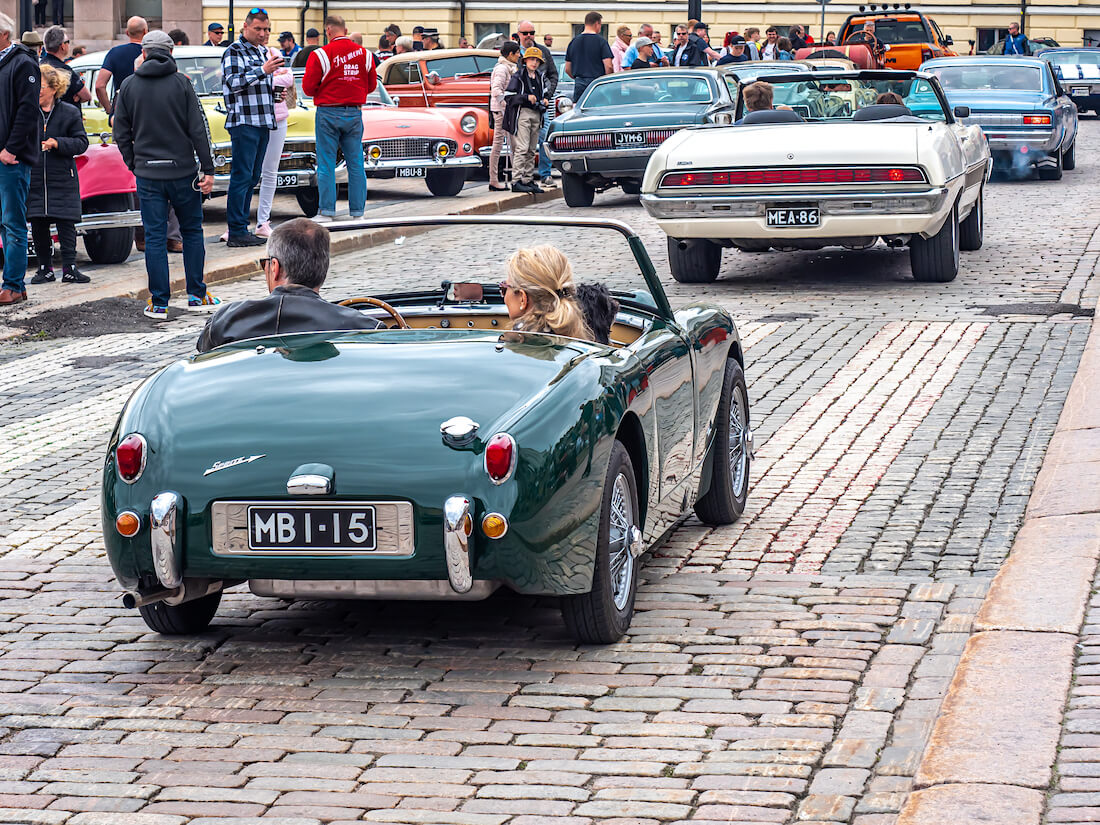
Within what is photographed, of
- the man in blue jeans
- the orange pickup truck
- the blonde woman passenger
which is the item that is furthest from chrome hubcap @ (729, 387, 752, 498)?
the orange pickup truck

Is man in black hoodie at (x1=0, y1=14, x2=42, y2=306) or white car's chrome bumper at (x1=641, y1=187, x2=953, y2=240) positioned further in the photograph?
white car's chrome bumper at (x1=641, y1=187, x2=953, y2=240)

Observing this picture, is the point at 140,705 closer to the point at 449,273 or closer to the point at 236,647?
the point at 236,647

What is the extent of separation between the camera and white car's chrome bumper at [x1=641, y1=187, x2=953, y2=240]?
12477 millimetres

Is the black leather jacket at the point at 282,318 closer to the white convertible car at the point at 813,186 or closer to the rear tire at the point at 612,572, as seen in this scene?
the rear tire at the point at 612,572

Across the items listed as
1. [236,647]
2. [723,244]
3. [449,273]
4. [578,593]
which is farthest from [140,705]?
[723,244]

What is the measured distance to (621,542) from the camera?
17.0 feet

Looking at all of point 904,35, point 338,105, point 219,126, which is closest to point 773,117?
point 338,105

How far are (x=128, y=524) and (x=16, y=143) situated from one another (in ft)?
26.7

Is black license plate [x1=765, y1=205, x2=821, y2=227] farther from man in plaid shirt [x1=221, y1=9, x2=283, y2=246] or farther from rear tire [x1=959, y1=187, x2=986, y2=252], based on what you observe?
man in plaid shirt [x1=221, y1=9, x2=283, y2=246]

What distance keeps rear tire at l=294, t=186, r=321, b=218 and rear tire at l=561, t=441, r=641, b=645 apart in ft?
44.3

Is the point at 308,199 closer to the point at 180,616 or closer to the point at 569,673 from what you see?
the point at 180,616

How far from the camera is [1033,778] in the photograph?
3844 millimetres

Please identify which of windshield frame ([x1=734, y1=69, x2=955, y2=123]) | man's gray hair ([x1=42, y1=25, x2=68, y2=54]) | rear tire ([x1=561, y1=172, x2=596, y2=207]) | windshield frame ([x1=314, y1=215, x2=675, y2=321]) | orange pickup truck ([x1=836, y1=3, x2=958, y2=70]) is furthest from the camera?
orange pickup truck ([x1=836, y1=3, x2=958, y2=70])

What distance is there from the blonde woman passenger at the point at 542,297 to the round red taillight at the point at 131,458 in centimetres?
128
